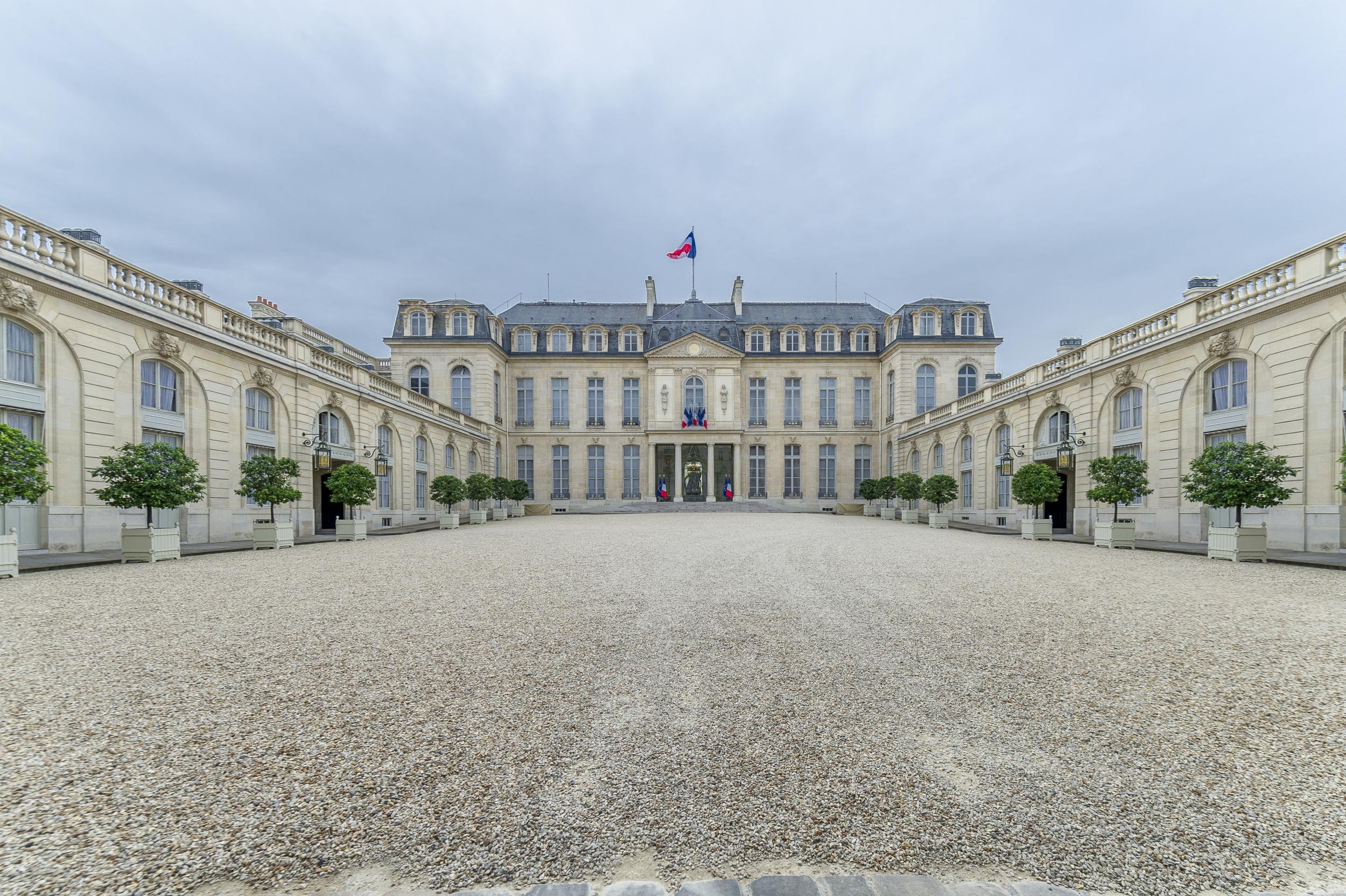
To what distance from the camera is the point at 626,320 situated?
1827 inches

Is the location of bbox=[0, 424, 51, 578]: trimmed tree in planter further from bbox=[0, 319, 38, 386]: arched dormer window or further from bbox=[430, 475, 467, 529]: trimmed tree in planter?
bbox=[430, 475, 467, 529]: trimmed tree in planter

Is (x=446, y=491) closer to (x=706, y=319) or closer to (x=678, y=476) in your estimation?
(x=678, y=476)

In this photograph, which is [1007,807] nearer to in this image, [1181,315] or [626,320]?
[1181,315]

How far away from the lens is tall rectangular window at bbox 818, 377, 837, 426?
44.7 metres

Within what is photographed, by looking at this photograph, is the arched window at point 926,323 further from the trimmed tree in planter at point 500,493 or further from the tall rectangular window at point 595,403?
the trimmed tree in planter at point 500,493

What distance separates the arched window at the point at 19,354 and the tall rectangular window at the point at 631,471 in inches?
1328

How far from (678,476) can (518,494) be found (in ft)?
40.8

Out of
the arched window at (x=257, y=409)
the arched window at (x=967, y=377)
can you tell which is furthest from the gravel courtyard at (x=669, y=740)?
the arched window at (x=967, y=377)

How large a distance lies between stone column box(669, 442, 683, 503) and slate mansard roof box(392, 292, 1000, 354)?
328 inches

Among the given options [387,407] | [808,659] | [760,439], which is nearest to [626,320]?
[760,439]

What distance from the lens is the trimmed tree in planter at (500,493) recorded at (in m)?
34.0

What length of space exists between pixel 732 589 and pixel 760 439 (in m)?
37.1

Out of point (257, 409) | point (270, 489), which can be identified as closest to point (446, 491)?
point (257, 409)

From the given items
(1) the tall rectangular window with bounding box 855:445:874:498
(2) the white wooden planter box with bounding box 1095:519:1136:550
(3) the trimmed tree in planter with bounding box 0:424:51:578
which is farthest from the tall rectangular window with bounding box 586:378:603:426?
(3) the trimmed tree in planter with bounding box 0:424:51:578
